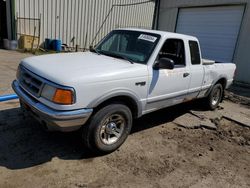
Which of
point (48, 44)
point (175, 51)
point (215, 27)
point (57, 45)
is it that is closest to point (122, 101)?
point (175, 51)

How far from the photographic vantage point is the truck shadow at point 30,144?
138 inches

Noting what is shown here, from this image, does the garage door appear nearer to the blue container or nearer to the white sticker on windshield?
the blue container

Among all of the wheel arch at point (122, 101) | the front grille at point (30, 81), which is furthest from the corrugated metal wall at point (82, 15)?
the wheel arch at point (122, 101)

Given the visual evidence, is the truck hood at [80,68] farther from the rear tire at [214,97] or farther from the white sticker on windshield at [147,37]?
the rear tire at [214,97]

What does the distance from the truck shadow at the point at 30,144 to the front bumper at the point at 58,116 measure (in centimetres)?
62

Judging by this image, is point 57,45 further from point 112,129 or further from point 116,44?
point 112,129

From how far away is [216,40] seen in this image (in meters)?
12.0

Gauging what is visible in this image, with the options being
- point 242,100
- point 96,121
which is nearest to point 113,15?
point 242,100

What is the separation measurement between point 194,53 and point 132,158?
2.70 metres

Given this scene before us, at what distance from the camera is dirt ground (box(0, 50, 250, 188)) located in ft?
10.7

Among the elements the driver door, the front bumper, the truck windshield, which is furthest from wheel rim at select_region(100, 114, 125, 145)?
the truck windshield

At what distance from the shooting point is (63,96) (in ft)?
10.1

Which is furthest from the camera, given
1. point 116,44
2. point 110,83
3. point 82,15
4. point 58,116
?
point 82,15

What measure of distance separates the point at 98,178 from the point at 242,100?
21.3 feet
